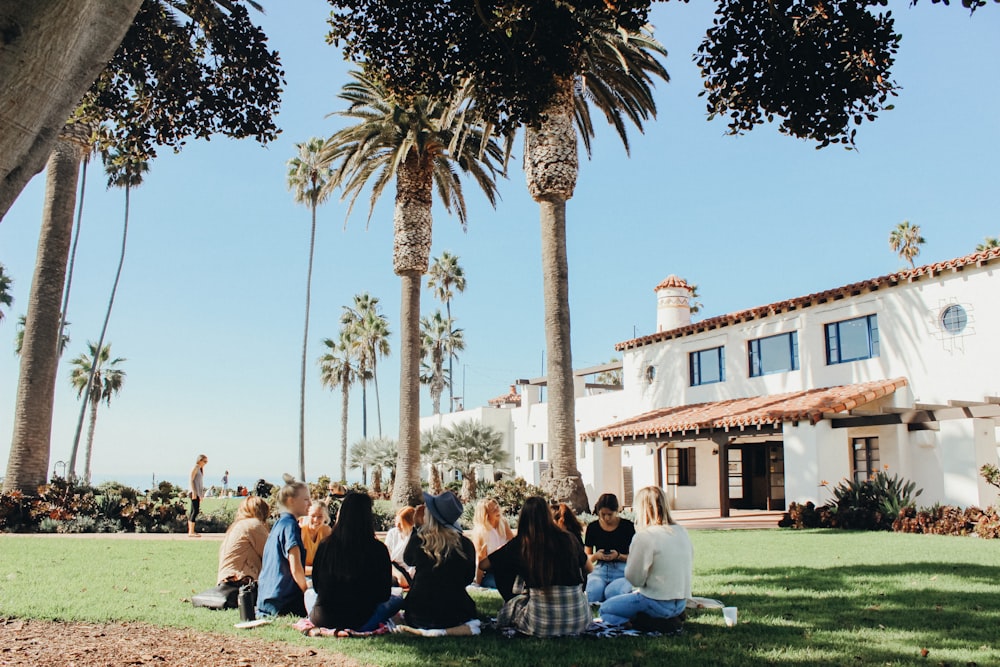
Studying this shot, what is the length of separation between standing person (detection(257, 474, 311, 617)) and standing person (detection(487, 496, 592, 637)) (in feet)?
6.32

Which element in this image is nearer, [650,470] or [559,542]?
[559,542]

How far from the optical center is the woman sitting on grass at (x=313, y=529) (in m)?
9.16

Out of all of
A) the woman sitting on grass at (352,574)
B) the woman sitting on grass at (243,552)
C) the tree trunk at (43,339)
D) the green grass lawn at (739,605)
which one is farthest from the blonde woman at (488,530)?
the tree trunk at (43,339)

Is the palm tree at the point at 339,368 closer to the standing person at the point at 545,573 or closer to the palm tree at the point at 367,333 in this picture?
the palm tree at the point at 367,333

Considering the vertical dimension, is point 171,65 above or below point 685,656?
above

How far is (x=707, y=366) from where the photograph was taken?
28.0 meters

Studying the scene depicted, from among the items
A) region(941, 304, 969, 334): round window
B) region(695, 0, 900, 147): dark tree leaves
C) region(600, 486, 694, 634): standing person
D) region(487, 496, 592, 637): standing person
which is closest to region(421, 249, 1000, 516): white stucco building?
region(941, 304, 969, 334): round window

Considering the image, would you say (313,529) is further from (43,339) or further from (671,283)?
(671,283)

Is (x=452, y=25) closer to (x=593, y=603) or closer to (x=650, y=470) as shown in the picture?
(x=593, y=603)

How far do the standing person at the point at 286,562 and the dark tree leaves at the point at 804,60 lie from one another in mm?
6709

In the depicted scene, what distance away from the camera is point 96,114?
11367mm

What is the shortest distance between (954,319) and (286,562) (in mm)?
18633

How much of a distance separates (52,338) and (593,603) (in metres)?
16.9

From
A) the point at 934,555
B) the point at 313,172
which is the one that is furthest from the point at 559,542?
the point at 313,172
